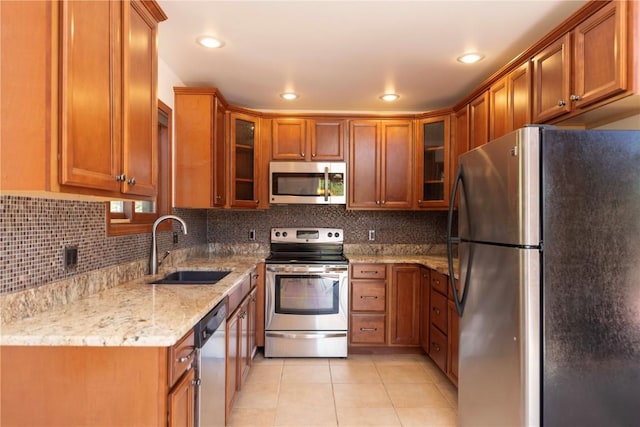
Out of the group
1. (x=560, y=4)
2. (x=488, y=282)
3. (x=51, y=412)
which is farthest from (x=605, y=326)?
(x=51, y=412)

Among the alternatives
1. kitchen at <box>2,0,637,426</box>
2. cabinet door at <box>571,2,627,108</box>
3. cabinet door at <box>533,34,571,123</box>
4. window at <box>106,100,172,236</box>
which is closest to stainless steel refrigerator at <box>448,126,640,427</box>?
cabinet door at <box>571,2,627,108</box>

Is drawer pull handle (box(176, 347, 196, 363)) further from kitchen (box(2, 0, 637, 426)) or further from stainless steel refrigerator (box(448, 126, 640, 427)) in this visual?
stainless steel refrigerator (box(448, 126, 640, 427))

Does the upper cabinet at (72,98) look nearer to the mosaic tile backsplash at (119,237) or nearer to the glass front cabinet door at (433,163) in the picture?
the mosaic tile backsplash at (119,237)

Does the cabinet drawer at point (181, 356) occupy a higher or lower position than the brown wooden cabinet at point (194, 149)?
lower

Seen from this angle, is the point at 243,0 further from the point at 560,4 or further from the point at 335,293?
the point at 335,293

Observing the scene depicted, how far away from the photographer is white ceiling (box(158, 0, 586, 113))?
186 centimetres

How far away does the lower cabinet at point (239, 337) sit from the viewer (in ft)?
6.70

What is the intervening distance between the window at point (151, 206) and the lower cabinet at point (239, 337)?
0.73 metres

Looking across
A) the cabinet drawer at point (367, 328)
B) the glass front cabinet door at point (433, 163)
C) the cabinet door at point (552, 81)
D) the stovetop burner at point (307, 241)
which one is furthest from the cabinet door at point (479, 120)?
the cabinet drawer at point (367, 328)

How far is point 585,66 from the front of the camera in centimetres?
173

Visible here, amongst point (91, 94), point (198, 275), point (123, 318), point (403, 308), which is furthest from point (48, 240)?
point (403, 308)

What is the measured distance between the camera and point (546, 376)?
4.88 feet

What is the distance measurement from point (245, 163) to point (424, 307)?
2125 mm

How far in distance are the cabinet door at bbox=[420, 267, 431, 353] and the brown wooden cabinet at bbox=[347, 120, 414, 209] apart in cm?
72
